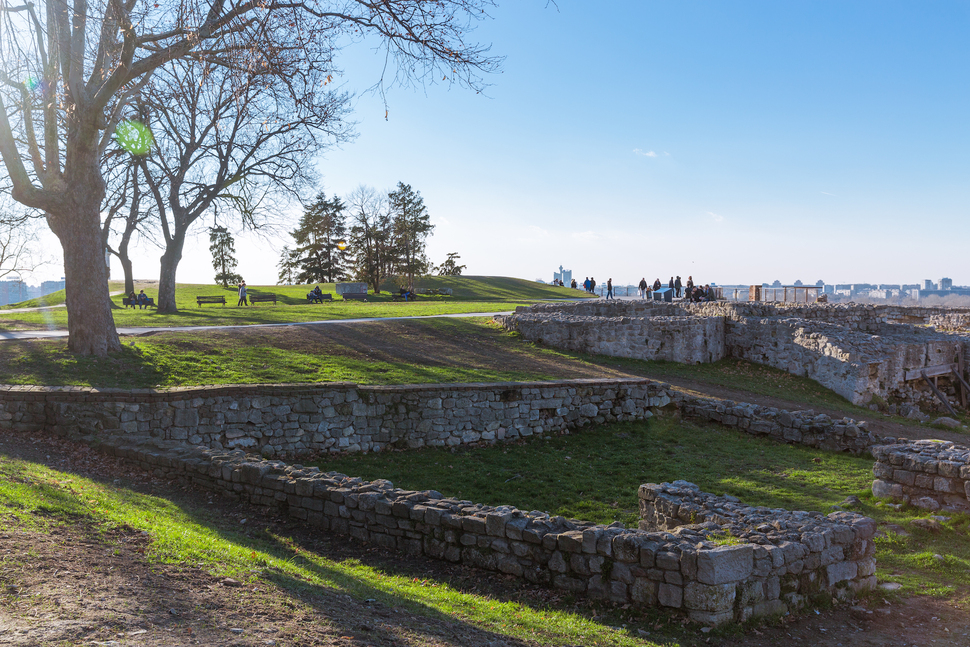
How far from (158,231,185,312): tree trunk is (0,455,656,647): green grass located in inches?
740

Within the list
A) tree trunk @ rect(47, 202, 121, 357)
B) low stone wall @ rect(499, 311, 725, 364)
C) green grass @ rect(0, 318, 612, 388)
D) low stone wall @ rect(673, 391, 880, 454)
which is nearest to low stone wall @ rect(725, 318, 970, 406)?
low stone wall @ rect(499, 311, 725, 364)

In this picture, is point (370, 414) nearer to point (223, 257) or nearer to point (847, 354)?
point (847, 354)

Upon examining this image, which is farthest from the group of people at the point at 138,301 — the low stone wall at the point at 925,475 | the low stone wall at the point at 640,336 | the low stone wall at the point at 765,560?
the low stone wall at the point at 925,475

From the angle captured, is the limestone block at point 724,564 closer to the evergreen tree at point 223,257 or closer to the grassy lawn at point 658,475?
the grassy lawn at point 658,475

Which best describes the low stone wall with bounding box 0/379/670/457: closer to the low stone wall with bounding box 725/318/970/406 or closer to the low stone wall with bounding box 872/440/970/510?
the low stone wall with bounding box 872/440/970/510

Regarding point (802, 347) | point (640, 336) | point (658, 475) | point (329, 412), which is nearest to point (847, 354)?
A: point (802, 347)

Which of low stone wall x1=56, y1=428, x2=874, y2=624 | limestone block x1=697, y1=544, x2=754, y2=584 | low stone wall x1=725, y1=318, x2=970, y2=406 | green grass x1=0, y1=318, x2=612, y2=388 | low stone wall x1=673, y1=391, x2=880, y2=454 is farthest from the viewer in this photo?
Answer: low stone wall x1=725, y1=318, x2=970, y2=406

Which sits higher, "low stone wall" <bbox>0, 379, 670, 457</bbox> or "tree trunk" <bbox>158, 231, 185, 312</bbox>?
"tree trunk" <bbox>158, 231, 185, 312</bbox>

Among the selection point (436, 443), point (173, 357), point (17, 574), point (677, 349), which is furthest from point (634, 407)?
point (17, 574)

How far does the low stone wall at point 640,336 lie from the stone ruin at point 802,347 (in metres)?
0.03

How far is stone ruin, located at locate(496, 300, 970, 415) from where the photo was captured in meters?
18.3

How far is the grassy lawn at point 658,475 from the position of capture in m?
7.51

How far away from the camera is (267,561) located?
19.6ft

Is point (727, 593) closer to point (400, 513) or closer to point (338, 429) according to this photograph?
point (400, 513)
